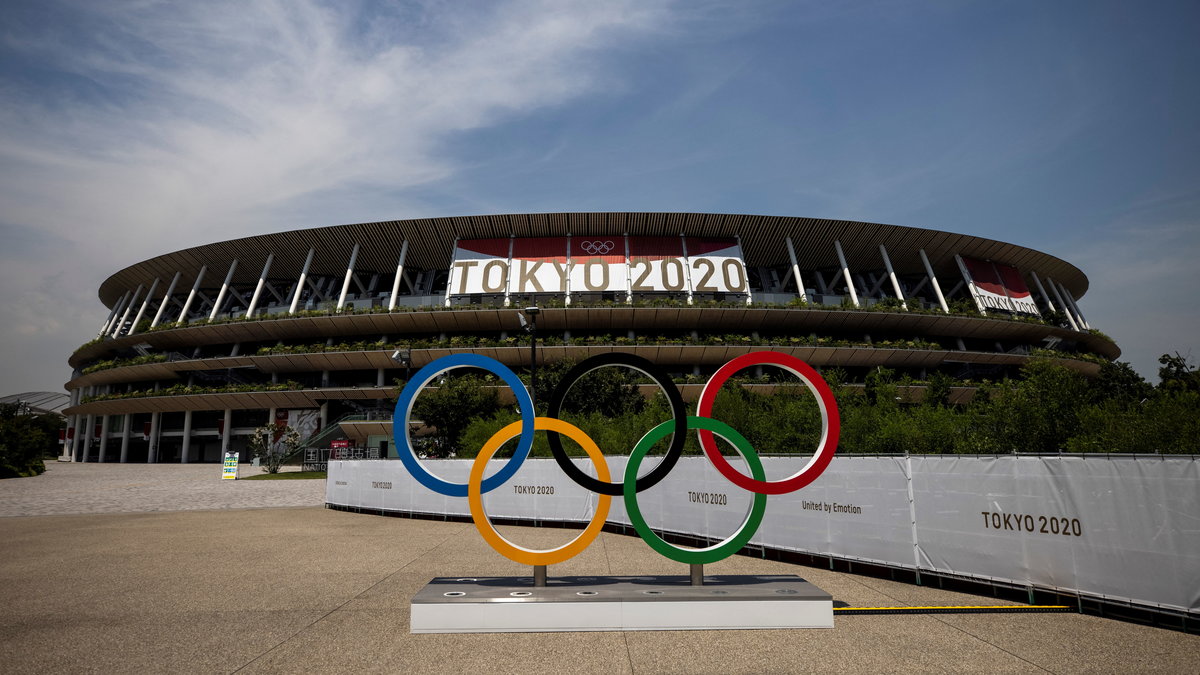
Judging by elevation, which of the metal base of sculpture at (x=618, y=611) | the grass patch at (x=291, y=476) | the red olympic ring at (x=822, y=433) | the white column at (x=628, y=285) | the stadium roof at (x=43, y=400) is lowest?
the grass patch at (x=291, y=476)

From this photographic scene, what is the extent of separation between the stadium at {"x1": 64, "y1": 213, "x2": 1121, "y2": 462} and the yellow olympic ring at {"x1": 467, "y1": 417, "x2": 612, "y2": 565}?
3328 centimetres

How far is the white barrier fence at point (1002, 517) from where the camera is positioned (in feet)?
22.2

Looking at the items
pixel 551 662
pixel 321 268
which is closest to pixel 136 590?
pixel 551 662

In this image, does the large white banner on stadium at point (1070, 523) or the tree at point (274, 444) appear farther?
the tree at point (274, 444)

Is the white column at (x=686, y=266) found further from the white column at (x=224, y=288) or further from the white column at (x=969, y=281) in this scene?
the white column at (x=224, y=288)

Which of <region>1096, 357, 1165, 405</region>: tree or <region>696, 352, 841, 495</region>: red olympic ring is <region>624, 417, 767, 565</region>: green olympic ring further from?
<region>1096, 357, 1165, 405</region>: tree

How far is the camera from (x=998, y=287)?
2007 inches

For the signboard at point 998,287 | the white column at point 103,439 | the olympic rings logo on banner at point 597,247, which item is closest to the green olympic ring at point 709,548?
the olympic rings logo on banner at point 597,247

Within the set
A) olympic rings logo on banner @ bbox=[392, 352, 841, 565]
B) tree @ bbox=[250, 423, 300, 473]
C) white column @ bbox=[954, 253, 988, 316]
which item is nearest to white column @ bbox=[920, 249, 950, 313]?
white column @ bbox=[954, 253, 988, 316]

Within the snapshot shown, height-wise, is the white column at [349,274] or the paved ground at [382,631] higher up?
the white column at [349,274]

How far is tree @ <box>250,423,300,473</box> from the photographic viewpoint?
39316mm

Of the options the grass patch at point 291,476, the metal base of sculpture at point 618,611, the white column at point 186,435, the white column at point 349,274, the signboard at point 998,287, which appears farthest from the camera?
the white column at point 186,435

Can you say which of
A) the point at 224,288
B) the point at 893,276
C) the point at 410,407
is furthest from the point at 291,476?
the point at 893,276

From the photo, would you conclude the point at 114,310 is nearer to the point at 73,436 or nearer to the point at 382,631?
the point at 73,436
